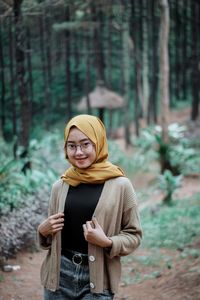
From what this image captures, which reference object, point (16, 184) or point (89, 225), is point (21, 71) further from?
point (89, 225)

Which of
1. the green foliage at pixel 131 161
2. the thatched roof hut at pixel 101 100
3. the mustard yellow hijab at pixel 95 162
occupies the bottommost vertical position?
the green foliage at pixel 131 161

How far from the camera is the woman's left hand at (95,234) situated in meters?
2.19

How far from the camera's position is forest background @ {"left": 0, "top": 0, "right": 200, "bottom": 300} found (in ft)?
21.8

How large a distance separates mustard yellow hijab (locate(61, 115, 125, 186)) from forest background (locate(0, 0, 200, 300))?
3.16 metres

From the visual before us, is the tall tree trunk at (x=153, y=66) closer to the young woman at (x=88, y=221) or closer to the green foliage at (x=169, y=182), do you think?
the green foliage at (x=169, y=182)

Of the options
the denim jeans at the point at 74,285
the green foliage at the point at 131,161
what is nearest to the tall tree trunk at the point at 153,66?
the green foliage at the point at 131,161

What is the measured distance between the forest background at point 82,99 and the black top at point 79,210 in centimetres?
309

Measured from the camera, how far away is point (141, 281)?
5086mm

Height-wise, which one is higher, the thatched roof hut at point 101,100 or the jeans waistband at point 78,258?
the jeans waistband at point 78,258

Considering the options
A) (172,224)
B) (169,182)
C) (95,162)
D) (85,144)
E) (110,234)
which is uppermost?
(85,144)

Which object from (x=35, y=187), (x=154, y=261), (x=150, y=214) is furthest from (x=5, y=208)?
(x=150, y=214)

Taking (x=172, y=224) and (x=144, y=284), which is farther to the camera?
(x=172, y=224)

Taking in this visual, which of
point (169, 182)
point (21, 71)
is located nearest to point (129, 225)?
point (21, 71)

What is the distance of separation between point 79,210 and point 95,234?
0.57 ft
